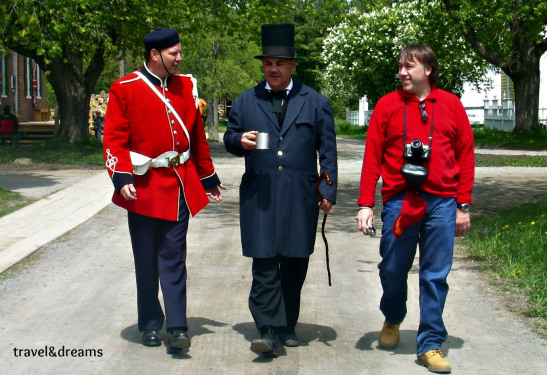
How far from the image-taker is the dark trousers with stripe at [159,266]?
5.47 meters

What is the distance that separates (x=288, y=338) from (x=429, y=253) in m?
1.07

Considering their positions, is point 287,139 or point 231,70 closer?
point 287,139

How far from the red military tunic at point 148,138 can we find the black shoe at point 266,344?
0.86 metres

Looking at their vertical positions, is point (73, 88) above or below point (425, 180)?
above

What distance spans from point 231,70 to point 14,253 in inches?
1188

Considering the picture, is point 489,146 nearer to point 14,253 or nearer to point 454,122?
point 14,253

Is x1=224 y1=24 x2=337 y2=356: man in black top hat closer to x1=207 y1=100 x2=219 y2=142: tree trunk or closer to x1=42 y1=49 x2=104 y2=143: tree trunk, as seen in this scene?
x1=42 y1=49 x2=104 y2=143: tree trunk

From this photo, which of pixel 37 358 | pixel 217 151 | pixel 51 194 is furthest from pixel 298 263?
pixel 217 151

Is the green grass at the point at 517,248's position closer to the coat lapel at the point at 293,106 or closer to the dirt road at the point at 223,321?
the dirt road at the point at 223,321

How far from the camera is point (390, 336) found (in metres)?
5.57

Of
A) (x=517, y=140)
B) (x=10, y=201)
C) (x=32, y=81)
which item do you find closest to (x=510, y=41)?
(x=517, y=140)

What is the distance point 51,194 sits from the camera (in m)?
14.4

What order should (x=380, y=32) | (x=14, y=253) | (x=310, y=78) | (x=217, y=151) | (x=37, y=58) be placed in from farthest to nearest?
(x=310, y=78) < (x=380, y=32) < (x=217, y=151) < (x=37, y=58) < (x=14, y=253)

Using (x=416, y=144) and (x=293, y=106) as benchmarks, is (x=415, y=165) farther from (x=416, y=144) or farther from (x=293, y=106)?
(x=293, y=106)
